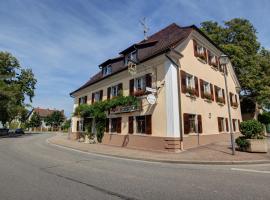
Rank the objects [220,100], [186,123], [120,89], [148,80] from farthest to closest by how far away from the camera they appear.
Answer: [220,100]
[120,89]
[148,80]
[186,123]

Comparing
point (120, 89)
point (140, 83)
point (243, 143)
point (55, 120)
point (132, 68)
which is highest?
point (132, 68)

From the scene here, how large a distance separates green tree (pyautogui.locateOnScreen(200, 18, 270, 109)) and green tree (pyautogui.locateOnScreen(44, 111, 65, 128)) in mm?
59139

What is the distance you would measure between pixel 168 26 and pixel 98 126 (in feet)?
40.5

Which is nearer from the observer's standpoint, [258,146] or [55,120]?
[258,146]

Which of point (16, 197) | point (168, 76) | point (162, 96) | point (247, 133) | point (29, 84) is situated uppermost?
point (29, 84)

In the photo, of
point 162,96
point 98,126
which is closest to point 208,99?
point 162,96

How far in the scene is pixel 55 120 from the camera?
71000mm

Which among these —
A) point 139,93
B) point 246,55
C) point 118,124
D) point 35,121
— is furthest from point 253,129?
point 35,121

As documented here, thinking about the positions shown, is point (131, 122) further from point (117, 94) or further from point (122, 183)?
point (122, 183)

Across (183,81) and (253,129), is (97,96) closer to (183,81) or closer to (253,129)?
(183,81)

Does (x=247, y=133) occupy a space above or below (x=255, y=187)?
above

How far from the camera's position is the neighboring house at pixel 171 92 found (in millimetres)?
13570

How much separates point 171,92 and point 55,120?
2603 inches

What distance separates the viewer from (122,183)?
222 inches
